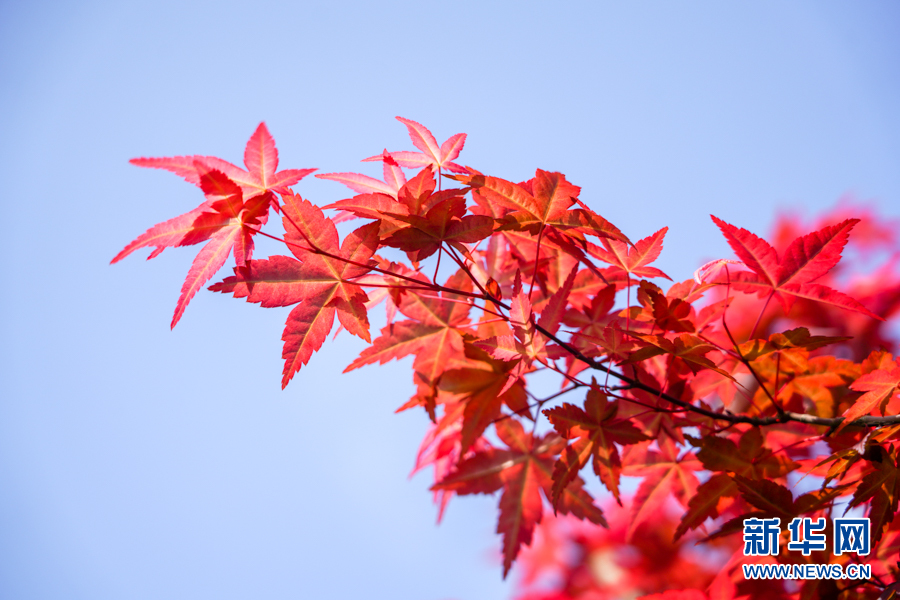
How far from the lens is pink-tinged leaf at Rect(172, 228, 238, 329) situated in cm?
92

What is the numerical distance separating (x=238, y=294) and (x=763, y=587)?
1334 millimetres

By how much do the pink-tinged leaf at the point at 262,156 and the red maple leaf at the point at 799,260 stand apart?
831 millimetres

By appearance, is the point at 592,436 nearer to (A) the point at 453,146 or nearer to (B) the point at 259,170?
(A) the point at 453,146

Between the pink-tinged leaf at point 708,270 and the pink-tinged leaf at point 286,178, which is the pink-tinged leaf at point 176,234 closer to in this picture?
the pink-tinged leaf at point 286,178

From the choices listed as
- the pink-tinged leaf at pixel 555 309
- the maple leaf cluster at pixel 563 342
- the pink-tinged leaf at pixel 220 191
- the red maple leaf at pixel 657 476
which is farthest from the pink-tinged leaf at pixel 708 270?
the pink-tinged leaf at pixel 220 191

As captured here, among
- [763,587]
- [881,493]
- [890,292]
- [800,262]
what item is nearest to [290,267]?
[800,262]

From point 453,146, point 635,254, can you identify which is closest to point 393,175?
point 453,146

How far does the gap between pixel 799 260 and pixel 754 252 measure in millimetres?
85

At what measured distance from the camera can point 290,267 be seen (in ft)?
3.05

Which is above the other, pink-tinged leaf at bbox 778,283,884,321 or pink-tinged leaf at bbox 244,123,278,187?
pink-tinged leaf at bbox 244,123,278,187

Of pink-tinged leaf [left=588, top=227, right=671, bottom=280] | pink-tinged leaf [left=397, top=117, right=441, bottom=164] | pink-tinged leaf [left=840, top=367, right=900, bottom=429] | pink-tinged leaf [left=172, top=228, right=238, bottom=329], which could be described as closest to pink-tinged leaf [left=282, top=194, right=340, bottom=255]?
pink-tinged leaf [left=172, top=228, right=238, bottom=329]

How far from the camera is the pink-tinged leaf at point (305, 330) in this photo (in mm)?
904

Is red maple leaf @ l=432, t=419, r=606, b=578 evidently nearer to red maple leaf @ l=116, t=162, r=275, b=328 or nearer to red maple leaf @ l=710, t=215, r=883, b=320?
red maple leaf @ l=710, t=215, r=883, b=320

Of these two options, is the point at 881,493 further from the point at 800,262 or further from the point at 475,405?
the point at 475,405
